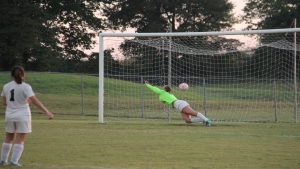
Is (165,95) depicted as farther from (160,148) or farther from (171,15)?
(171,15)

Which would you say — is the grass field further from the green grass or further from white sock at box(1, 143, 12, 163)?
white sock at box(1, 143, 12, 163)

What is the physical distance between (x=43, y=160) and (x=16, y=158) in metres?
1.07

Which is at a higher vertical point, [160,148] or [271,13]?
[271,13]

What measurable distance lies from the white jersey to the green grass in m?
0.93

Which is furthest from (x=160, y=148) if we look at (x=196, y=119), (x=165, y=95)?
(x=196, y=119)

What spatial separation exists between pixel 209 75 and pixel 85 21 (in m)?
25.0

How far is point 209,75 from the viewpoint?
3866 centimetres

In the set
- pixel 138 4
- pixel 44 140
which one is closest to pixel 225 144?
pixel 44 140

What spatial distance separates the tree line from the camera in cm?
3894

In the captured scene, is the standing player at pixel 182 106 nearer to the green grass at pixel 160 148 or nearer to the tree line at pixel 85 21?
the green grass at pixel 160 148

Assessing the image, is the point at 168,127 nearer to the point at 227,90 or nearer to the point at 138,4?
the point at 227,90

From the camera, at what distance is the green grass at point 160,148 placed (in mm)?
12414

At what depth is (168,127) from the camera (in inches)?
867

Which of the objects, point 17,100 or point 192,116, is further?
point 192,116
